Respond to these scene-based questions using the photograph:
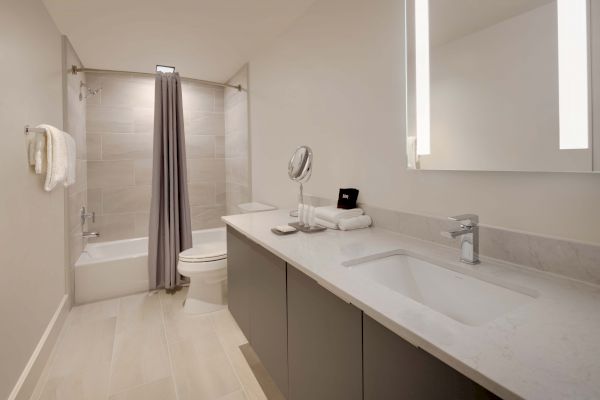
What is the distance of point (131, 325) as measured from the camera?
2312 mm

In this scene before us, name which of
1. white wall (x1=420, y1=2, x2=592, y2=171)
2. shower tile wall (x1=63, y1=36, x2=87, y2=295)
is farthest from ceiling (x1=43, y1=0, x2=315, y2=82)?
white wall (x1=420, y1=2, x2=592, y2=171)

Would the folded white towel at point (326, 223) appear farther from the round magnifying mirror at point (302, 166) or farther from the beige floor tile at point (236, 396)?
the beige floor tile at point (236, 396)

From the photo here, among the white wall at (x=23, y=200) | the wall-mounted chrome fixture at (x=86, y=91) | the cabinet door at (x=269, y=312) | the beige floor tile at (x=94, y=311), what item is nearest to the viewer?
the cabinet door at (x=269, y=312)

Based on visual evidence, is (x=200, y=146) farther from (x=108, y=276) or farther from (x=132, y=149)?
(x=108, y=276)

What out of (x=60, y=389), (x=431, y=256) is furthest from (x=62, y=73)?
(x=431, y=256)

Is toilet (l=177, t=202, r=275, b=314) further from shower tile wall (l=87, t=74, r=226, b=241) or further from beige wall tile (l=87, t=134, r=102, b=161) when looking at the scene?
beige wall tile (l=87, t=134, r=102, b=161)

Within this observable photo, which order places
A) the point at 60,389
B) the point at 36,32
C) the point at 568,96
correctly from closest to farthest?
the point at 568,96 → the point at 60,389 → the point at 36,32

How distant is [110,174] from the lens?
11.6ft

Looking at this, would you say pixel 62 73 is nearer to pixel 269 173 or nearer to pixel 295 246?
pixel 269 173

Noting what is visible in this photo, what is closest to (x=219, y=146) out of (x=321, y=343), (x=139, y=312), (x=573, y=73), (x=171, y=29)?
(x=171, y=29)

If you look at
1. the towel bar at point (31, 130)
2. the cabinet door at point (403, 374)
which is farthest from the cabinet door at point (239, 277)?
the towel bar at point (31, 130)

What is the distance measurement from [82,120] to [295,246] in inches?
122

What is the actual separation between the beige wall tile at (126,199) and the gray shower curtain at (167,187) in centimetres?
107

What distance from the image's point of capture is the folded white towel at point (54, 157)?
1.81m
